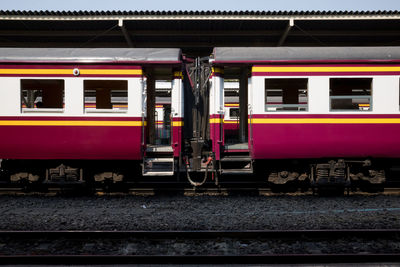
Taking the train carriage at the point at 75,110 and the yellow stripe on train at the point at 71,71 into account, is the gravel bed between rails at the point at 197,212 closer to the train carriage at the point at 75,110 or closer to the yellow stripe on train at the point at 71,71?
the train carriage at the point at 75,110

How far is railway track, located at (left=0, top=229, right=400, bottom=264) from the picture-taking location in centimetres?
376

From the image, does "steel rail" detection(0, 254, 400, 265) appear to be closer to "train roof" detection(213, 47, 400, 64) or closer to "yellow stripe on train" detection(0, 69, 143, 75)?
"yellow stripe on train" detection(0, 69, 143, 75)

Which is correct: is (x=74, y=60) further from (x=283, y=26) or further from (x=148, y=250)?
(x=283, y=26)

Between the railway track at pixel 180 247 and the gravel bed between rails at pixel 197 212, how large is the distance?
0.43 metres

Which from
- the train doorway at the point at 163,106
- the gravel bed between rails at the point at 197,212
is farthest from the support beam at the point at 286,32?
the gravel bed between rails at the point at 197,212

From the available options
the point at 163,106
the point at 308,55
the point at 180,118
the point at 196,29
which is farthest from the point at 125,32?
the point at 308,55

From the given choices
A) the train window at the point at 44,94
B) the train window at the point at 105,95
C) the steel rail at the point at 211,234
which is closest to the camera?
the steel rail at the point at 211,234

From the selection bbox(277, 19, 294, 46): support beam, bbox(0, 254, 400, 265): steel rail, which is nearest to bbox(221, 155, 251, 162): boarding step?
bbox(0, 254, 400, 265): steel rail

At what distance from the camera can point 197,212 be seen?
19.2ft

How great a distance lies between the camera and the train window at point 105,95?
6.70 m

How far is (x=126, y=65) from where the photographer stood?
664 centimetres

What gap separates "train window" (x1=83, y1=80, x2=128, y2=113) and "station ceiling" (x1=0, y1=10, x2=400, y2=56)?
263 centimetres

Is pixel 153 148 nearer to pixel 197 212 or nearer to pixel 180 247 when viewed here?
pixel 197 212

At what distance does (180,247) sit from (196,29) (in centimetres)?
802
